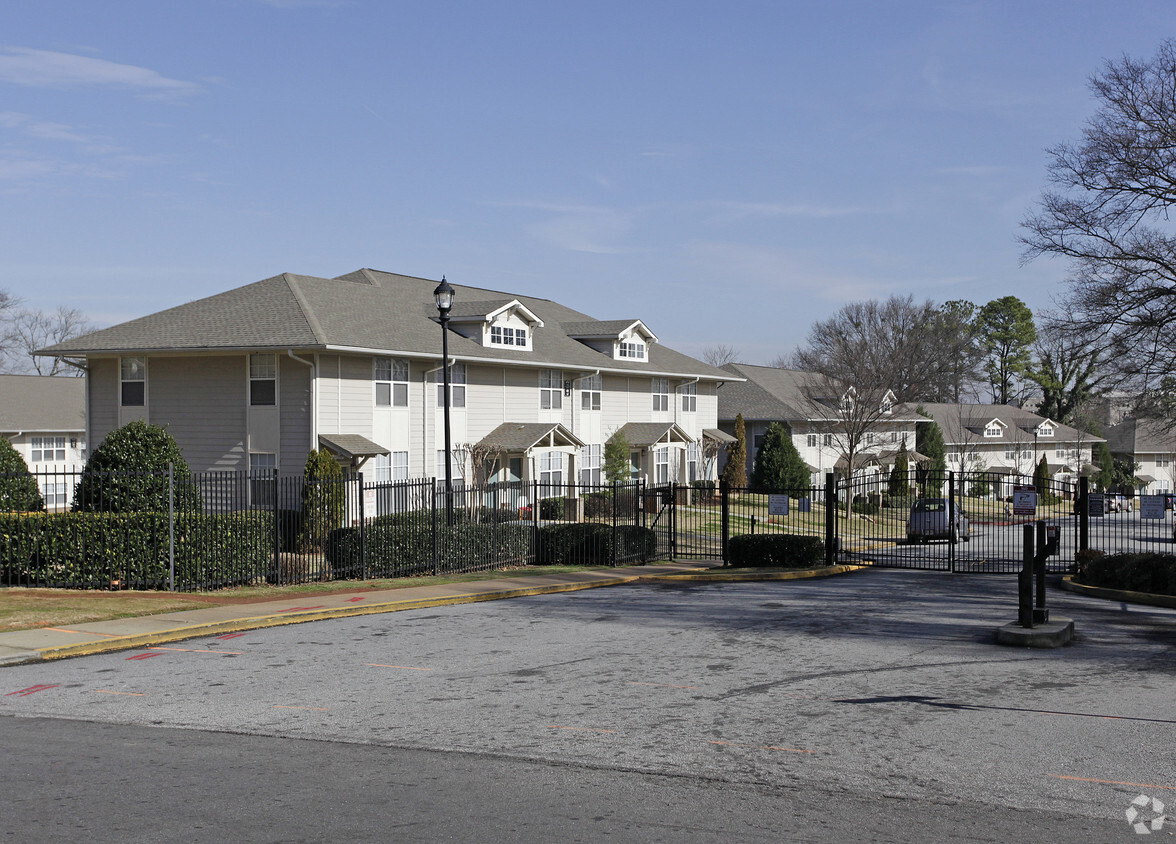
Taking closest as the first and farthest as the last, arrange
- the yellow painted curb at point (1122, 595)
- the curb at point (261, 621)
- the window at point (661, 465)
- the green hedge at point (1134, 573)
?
the curb at point (261, 621)
the yellow painted curb at point (1122, 595)
the green hedge at point (1134, 573)
the window at point (661, 465)

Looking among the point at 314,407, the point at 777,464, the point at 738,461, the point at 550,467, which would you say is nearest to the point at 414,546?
the point at 314,407

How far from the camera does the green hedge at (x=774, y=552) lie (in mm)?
24828

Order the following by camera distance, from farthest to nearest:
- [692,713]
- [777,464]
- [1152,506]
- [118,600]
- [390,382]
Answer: [777,464] < [390,382] < [1152,506] < [118,600] < [692,713]

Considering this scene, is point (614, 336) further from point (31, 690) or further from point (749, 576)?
point (31, 690)

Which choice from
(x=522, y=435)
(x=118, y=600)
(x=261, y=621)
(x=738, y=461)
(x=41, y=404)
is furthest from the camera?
(x=738, y=461)

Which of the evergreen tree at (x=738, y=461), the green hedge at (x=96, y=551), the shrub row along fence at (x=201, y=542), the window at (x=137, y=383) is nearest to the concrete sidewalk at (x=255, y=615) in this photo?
the shrub row along fence at (x=201, y=542)

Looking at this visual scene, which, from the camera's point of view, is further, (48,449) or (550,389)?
(48,449)

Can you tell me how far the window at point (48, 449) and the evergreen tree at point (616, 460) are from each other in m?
27.6

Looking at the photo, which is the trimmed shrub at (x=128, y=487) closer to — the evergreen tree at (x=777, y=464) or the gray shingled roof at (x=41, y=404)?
the gray shingled roof at (x=41, y=404)

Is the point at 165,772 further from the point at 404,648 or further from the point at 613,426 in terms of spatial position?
the point at 613,426

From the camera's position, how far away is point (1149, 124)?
23.1 metres

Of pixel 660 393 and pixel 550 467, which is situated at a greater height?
pixel 660 393

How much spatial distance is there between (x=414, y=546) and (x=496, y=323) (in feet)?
59.6

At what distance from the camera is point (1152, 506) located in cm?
2061
